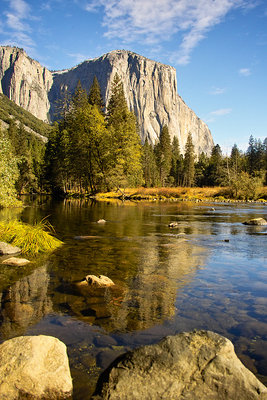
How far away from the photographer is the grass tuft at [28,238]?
1061 centimetres

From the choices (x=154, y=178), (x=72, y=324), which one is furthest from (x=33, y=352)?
(x=154, y=178)

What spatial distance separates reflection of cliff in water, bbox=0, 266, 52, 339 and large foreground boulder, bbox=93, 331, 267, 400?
7.28 ft

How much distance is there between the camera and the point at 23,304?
601 centimetres

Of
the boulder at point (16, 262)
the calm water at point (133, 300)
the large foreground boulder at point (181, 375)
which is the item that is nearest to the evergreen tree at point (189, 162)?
the calm water at point (133, 300)

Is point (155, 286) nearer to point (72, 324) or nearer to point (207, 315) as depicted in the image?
point (207, 315)

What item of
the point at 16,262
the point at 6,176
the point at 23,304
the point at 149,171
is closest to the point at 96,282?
the point at 23,304

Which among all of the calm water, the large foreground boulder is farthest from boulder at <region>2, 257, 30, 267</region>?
the large foreground boulder

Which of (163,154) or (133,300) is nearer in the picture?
(133,300)

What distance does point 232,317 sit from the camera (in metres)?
5.64

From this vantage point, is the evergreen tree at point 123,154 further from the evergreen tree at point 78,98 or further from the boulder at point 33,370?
the boulder at point 33,370

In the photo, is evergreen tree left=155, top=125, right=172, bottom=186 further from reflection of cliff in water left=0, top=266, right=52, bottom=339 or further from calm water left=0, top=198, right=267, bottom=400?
reflection of cliff in water left=0, top=266, right=52, bottom=339

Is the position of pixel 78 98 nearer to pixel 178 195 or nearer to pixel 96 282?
pixel 178 195

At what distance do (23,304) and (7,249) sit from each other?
4740 millimetres

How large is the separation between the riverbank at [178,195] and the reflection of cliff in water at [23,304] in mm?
40732
